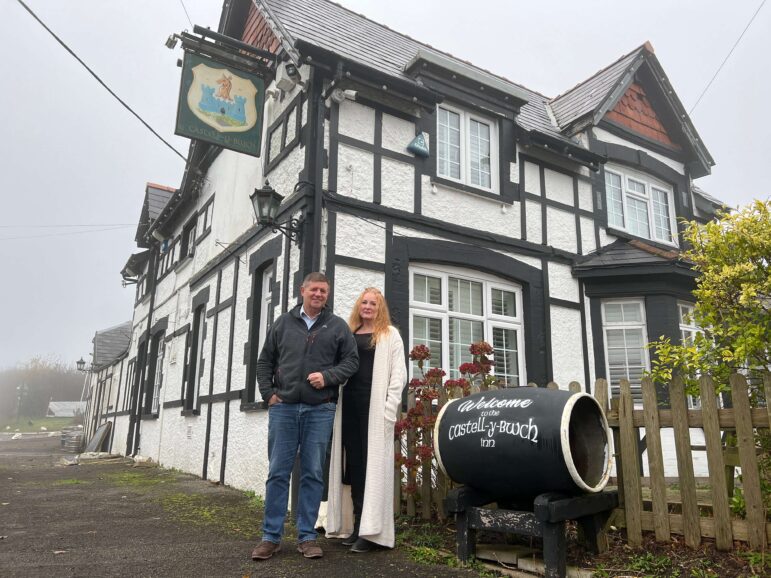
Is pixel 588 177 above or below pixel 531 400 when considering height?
above

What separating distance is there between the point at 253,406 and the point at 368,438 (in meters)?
3.41

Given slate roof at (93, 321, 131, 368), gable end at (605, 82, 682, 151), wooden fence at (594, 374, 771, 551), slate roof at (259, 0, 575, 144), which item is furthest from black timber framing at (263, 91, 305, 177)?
slate roof at (93, 321, 131, 368)

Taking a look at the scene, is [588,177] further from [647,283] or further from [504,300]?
[504,300]

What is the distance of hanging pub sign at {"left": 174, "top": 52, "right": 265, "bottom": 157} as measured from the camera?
720 cm

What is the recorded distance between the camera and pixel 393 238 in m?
7.01

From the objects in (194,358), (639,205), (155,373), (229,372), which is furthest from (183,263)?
(639,205)

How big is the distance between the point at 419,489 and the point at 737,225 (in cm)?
325

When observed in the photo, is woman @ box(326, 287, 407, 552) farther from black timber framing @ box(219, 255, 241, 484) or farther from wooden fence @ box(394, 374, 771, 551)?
black timber framing @ box(219, 255, 241, 484)

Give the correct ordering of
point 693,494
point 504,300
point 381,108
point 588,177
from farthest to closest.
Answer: point 588,177, point 504,300, point 381,108, point 693,494

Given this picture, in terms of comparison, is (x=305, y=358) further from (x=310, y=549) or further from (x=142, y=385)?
(x=142, y=385)

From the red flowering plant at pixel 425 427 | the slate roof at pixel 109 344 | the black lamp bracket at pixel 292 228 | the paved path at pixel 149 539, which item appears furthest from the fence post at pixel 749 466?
the slate roof at pixel 109 344

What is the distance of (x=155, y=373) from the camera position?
14344mm

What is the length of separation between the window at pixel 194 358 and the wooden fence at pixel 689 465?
7662 millimetres

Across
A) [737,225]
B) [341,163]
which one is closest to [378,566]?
[737,225]
